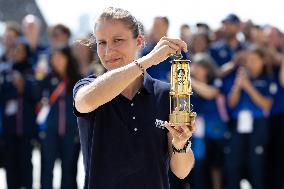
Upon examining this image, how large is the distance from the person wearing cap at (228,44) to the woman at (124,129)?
5.50 metres

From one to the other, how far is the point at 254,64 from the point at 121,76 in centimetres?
512

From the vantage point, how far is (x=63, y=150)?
7.95 m

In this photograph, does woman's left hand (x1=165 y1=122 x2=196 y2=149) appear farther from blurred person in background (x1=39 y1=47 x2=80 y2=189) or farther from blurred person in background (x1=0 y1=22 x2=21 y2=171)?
blurred person in background (x1=0 y1=22 x2=21 y2=171)

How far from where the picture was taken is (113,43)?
10.3ft

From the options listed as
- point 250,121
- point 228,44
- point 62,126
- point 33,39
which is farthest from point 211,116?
point 33,39

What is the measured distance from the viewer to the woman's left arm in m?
3.04

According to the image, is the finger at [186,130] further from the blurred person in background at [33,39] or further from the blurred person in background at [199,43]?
the blurred person in background at [33,39]

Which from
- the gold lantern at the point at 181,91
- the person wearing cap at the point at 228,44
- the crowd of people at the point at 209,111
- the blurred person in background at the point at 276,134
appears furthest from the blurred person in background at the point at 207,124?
the gold lantern at the point at 181,91

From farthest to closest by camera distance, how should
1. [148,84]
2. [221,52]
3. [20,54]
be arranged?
[221,52] → [20,54] → [148,84]

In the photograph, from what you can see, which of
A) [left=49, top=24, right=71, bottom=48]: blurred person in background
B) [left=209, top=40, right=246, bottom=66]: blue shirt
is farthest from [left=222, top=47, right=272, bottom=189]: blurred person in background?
[left=49, top=24, right=71, bottom=48]: blurred person in background

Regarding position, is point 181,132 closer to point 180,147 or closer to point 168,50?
point 180,147

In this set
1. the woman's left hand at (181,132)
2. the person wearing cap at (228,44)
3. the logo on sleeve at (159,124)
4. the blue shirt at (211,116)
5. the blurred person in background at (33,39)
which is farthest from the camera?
the blurred person in background at (33,39)

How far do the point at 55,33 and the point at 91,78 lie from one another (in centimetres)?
531

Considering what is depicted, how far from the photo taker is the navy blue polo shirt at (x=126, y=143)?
3.16m
